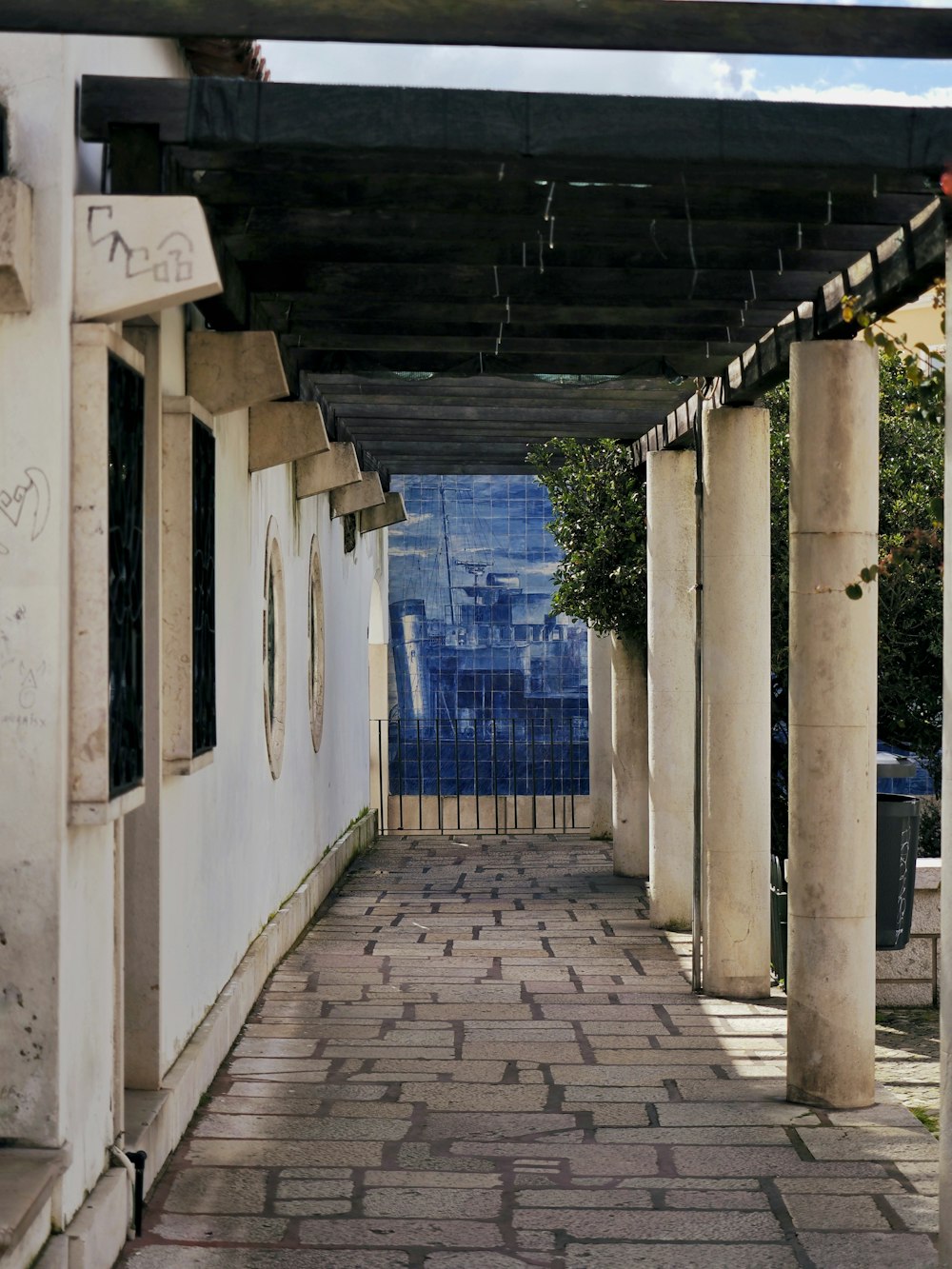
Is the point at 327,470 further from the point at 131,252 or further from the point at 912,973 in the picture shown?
the point at 131,252

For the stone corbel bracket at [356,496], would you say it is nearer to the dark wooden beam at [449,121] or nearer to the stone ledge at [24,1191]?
the dark wooden beam at [449,121]

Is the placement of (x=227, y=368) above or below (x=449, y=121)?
below

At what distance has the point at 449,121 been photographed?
14.0ft

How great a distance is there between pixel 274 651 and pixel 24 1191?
5.41 meters

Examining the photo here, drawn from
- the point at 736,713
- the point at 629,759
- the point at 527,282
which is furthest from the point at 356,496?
the point at 527,282

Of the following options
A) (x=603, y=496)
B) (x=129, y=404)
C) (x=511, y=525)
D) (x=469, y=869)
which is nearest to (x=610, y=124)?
(x=129, y=404)

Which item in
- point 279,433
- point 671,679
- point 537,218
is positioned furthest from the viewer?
point 671,679

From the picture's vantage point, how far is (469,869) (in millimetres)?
12812

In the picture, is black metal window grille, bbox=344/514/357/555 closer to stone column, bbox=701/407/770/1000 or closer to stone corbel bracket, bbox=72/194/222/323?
stone column, bbox=701/407/770/1000

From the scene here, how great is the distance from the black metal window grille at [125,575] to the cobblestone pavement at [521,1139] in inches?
51.3

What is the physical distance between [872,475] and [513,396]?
4.04 m

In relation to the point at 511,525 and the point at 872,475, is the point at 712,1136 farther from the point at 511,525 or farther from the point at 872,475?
the point at 511,525

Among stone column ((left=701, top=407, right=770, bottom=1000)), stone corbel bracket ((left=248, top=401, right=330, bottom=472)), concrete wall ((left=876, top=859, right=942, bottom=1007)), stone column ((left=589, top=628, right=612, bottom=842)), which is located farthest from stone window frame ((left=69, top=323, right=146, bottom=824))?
stone column ((left=589, top=628, right=612, bottom=842))

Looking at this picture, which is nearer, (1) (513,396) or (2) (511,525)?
(1) (513,396)
